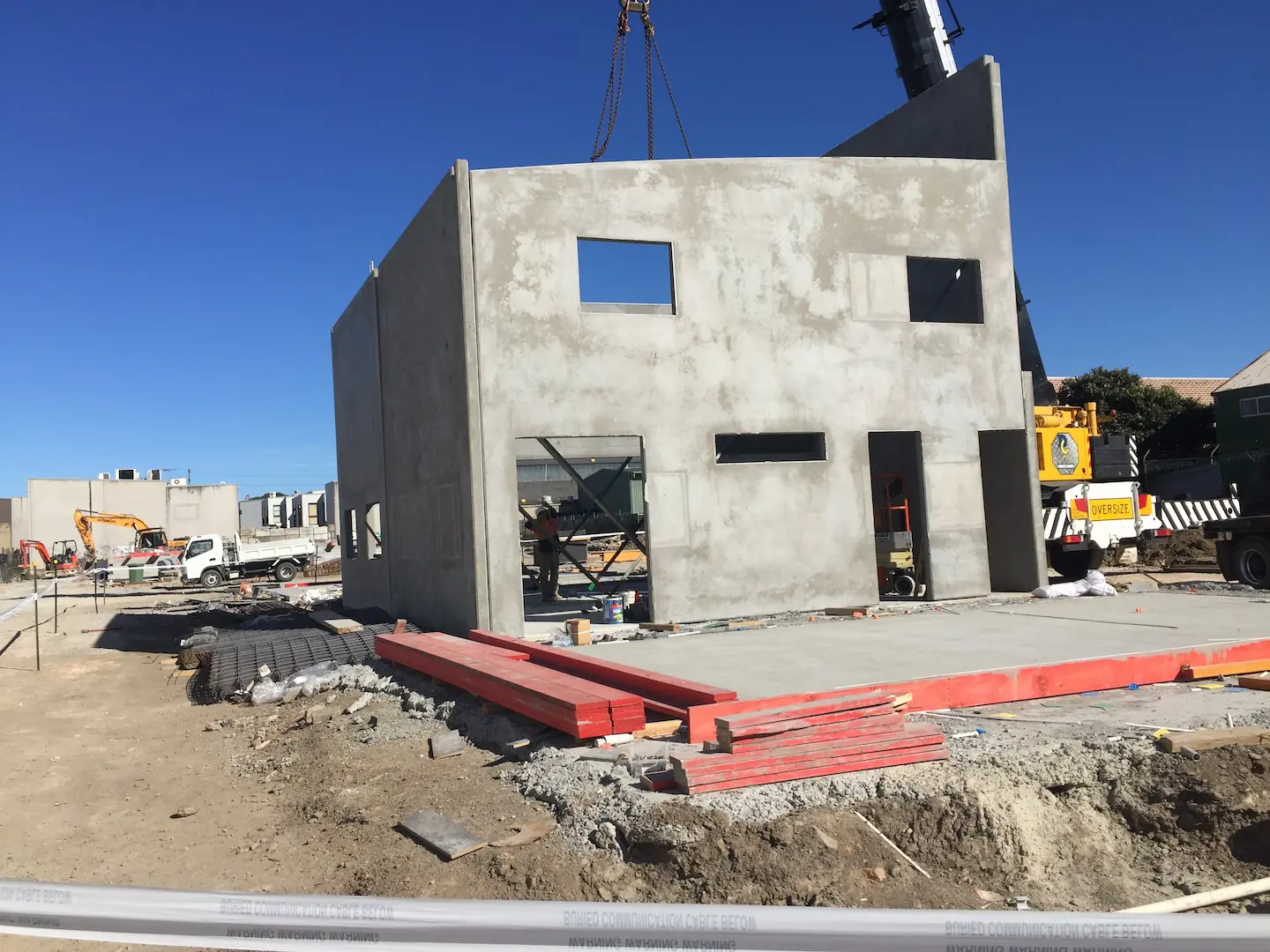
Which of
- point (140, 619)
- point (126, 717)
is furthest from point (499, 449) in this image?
point (140, 619)

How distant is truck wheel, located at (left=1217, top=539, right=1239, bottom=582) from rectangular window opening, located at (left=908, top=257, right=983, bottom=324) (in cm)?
549

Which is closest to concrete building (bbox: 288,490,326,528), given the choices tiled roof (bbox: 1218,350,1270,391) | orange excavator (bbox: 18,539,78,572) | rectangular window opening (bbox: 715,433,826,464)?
orange excavator (bbox: 18,539,78,572)

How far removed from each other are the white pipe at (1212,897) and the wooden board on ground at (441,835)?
323cm

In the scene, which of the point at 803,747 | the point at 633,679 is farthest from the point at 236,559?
the point at 803,747

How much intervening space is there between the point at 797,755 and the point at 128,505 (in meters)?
66.9

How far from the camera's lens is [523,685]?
7324mm

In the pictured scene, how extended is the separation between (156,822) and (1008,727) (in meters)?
6.08

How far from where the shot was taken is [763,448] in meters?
15.5

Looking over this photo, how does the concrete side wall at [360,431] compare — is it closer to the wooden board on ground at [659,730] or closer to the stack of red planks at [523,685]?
the stack of red planks at [523,685]

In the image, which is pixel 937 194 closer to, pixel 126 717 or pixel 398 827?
pixel 398 827

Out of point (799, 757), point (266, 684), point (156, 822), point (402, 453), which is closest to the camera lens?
point (799, 757)

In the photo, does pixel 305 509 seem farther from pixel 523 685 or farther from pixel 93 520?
pixel 523 685

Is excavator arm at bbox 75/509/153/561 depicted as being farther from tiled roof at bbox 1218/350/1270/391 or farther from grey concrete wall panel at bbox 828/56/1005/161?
tiled roof at bbox 1218/350/1270/391

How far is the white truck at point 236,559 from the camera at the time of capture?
34344mm
